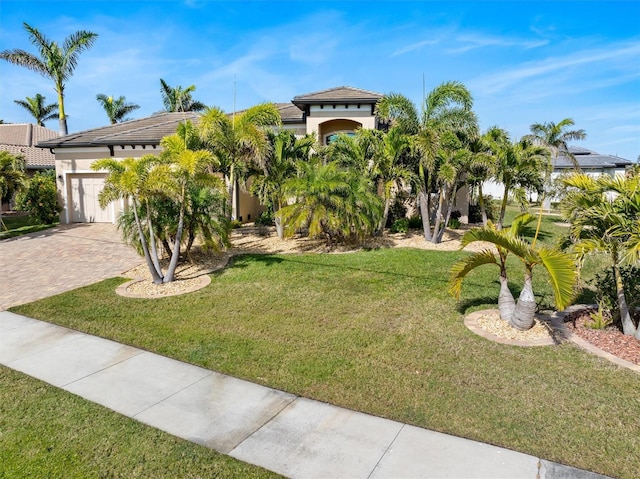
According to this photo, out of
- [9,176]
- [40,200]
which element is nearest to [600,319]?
[9,176]

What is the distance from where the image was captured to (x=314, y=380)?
5684 millimetres

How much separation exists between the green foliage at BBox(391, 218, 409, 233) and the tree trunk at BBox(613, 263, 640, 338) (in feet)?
32.9

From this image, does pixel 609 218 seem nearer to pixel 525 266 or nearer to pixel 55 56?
pixel 525 266

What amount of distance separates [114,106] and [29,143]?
8827 millimetres

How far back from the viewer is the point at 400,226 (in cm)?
1675

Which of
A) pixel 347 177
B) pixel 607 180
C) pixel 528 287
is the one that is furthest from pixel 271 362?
pixel 347 177

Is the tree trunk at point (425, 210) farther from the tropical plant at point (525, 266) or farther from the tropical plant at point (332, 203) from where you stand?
the tropical plant at point (525, 266)

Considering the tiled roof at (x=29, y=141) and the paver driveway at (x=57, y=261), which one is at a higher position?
the tiled roof at (x=29, y=141)

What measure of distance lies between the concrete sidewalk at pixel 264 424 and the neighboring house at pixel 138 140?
13858mm

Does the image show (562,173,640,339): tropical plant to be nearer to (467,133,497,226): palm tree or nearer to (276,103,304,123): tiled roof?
(467,133,497,226): palm tree

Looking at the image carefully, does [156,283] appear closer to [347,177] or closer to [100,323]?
[100,323]

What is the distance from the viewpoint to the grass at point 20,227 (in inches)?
709

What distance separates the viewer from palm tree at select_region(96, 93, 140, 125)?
127 ft

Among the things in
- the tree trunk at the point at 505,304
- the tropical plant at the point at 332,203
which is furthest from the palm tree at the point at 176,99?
the tree trunk at the point at 505,304
